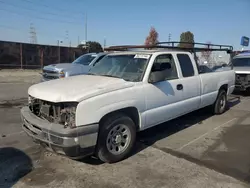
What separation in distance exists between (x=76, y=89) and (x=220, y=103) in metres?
4.99

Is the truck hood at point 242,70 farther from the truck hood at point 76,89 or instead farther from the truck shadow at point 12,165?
the truck shadow at point 12,165

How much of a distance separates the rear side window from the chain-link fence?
2183cm

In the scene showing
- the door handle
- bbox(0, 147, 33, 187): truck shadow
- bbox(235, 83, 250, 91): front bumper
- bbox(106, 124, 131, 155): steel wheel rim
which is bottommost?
bbox(0, 147, 33, 187): truck shadow

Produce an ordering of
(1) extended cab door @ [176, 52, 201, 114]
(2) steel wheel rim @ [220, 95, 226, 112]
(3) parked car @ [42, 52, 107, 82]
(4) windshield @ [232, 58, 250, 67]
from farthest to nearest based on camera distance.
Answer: (4) windshield @ [232, 58, 250, 67] < (3) parked car @ [42, 52, 107, 82] < (2) steel wheel rim @ [220, 95, 226, 112] < (1) extended cab door @ [176, 52, 201, 114]

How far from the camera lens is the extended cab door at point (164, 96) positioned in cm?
446

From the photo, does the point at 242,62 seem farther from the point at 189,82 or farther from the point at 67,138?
the point at 67,138

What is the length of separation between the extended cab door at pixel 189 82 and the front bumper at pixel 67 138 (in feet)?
8.09

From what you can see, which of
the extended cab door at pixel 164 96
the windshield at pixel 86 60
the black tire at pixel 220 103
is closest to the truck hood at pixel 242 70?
the black tire at pixel 220 103

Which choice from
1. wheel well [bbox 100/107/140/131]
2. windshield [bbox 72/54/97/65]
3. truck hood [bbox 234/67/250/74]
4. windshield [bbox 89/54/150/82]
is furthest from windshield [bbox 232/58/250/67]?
wheel well [bbox 100/107/140/131]

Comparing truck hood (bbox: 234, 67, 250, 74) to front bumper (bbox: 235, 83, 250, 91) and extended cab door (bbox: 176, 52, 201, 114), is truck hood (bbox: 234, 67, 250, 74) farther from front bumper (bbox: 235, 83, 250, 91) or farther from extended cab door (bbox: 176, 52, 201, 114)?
extended cab door (bbox: 176, 52, 201, 114)

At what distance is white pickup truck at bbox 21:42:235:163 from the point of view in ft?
11.5

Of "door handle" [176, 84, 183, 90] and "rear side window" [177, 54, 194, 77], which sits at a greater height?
"rear side window" [177, 54, 194, 77]

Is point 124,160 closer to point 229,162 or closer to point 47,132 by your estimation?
point 47,132

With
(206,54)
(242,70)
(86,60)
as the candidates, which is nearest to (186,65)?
(206,54)
